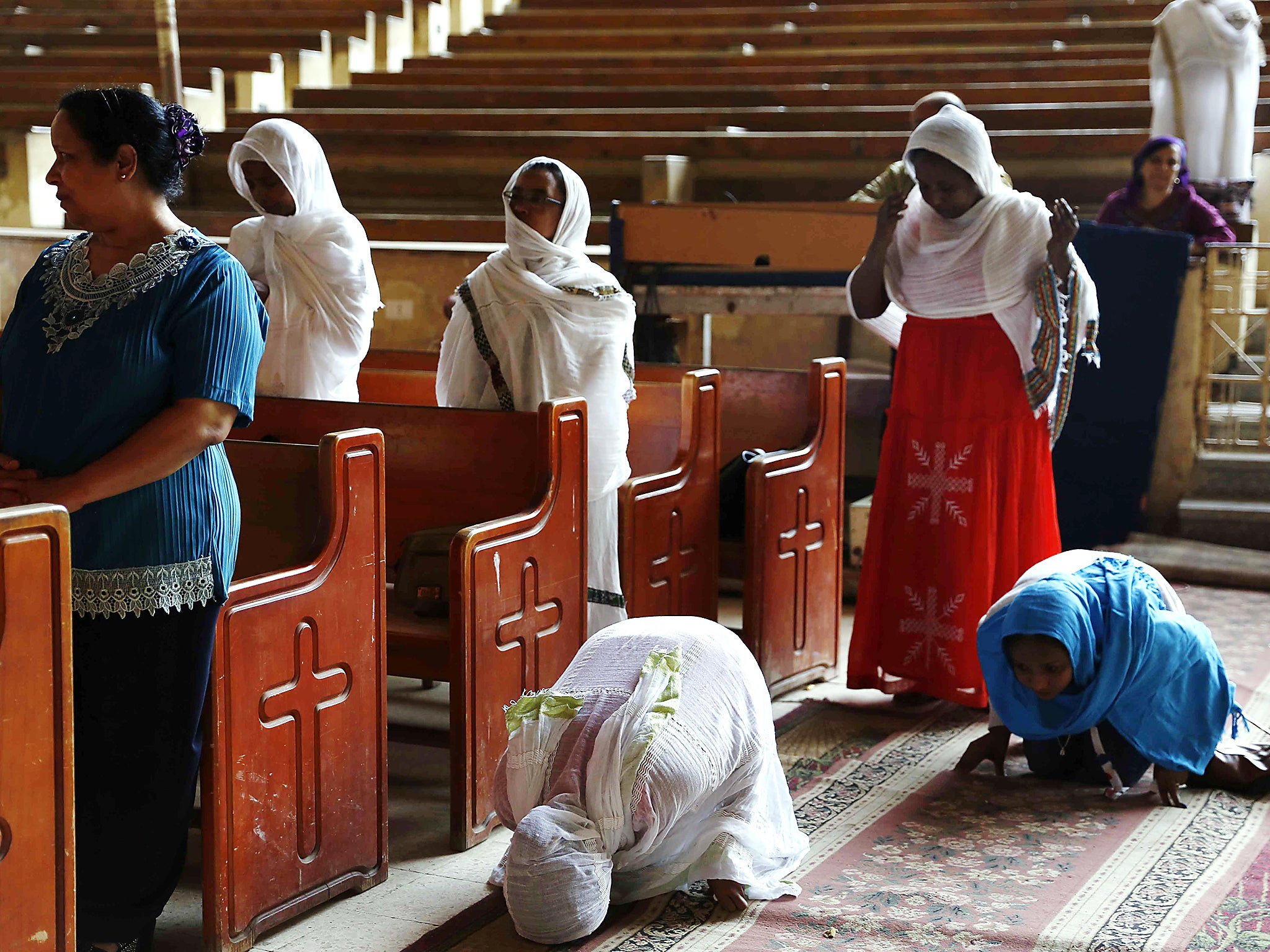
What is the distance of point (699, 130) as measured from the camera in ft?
31.4

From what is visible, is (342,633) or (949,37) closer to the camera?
(342,633)

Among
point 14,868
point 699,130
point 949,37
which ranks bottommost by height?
point 14,868

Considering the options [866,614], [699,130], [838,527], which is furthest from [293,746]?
[699,130]

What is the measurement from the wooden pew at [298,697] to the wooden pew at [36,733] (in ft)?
1.58

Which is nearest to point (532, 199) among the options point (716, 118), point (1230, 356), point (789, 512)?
point (789, 512)

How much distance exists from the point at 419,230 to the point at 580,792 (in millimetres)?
6089

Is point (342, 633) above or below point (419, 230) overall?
below

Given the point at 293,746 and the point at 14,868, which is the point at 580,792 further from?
the point at 14,868

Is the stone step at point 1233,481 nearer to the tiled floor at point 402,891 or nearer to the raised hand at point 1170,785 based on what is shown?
the raised hand at point 1170,785

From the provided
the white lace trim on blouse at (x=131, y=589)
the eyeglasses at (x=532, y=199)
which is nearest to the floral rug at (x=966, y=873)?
the white lace trim on blouse at (x=131, y=589)

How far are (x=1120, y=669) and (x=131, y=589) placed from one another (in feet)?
6.84

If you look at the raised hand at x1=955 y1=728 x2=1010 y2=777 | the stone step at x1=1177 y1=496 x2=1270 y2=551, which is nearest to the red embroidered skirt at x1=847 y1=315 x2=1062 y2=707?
the raised hand at x1=955 y1=728 x2=1010 y2=777

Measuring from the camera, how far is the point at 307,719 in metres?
2.62

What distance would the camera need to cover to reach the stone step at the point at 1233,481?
6.10 metres
